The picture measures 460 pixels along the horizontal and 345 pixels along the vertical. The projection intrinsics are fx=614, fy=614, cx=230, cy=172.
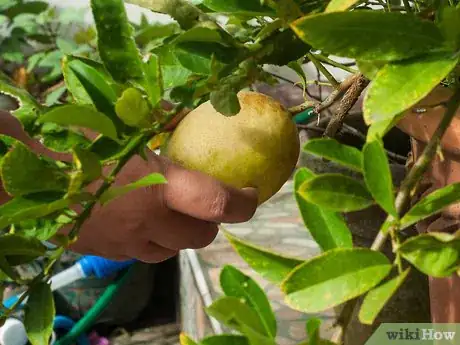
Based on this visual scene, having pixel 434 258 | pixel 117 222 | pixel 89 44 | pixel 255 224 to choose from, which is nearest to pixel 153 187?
pixel 117 222

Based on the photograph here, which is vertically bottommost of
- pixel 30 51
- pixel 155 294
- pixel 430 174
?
→ pixel 155 294

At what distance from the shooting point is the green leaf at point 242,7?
0.23 meters

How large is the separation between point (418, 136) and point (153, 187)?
16 cm

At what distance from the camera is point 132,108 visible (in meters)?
0.21

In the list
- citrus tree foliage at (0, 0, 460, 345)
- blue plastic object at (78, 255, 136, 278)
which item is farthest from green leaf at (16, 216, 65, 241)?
blue plastic object at (78, 255, 136, 278)

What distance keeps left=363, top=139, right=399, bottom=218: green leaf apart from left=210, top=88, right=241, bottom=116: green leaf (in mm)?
56

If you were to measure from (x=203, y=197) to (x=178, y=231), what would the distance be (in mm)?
35

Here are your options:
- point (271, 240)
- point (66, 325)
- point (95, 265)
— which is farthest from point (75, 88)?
point (66, 325)

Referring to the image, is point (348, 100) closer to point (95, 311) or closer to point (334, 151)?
point (334, 151)

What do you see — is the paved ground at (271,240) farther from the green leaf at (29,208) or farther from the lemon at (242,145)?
the green leaf at (29,208)

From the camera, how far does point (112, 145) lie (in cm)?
23

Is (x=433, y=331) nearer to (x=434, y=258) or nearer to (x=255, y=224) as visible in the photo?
(x=434, y=258)

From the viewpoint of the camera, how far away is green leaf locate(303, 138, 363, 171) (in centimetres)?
20

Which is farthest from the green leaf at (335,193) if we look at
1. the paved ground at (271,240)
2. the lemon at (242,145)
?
the paved ground at (271,240)
